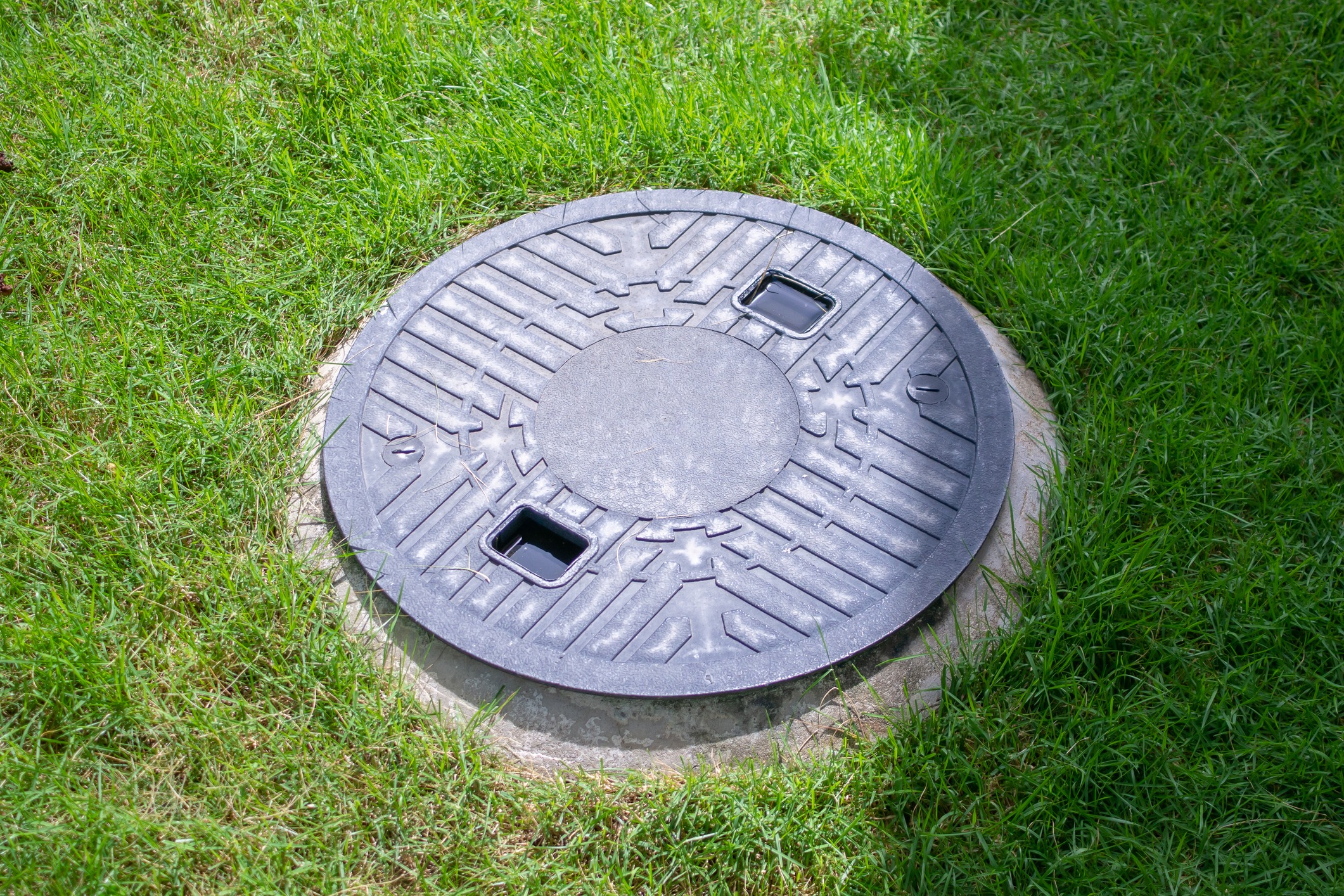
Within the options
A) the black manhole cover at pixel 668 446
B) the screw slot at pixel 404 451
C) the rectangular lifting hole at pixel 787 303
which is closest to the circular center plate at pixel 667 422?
the black manhole cover at pixel 668 446

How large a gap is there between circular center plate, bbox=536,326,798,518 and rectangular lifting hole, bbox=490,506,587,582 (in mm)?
85

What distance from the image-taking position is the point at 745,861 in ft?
5.74

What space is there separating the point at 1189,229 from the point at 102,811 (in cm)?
253

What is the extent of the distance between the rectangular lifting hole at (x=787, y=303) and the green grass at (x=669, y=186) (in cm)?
37

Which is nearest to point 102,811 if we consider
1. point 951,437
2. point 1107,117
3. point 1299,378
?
point 951,437

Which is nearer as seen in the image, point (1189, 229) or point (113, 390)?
point (113, 390)

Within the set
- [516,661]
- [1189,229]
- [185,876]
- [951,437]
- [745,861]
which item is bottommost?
[185,876]

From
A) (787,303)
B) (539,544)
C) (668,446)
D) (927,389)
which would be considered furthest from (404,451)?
(927,389)

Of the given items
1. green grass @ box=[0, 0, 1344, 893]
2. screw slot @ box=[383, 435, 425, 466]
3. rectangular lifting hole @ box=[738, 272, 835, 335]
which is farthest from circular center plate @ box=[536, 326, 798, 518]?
green grass @ box=[0, 0, 1344, 893]

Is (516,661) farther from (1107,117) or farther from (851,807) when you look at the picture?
(1107,117)

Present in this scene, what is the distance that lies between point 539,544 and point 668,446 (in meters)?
0.30

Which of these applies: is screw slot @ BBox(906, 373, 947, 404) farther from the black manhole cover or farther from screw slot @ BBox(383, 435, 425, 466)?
screw slot @ BBox(383, 435, 425, 466)

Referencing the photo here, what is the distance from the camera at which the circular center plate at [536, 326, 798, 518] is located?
2.06 meters

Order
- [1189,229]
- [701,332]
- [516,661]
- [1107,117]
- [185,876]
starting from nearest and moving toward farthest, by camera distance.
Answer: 1. [185,876]
2. [516,661]
3. [701,332]
4. [1189,229]
5. [1107,117]
